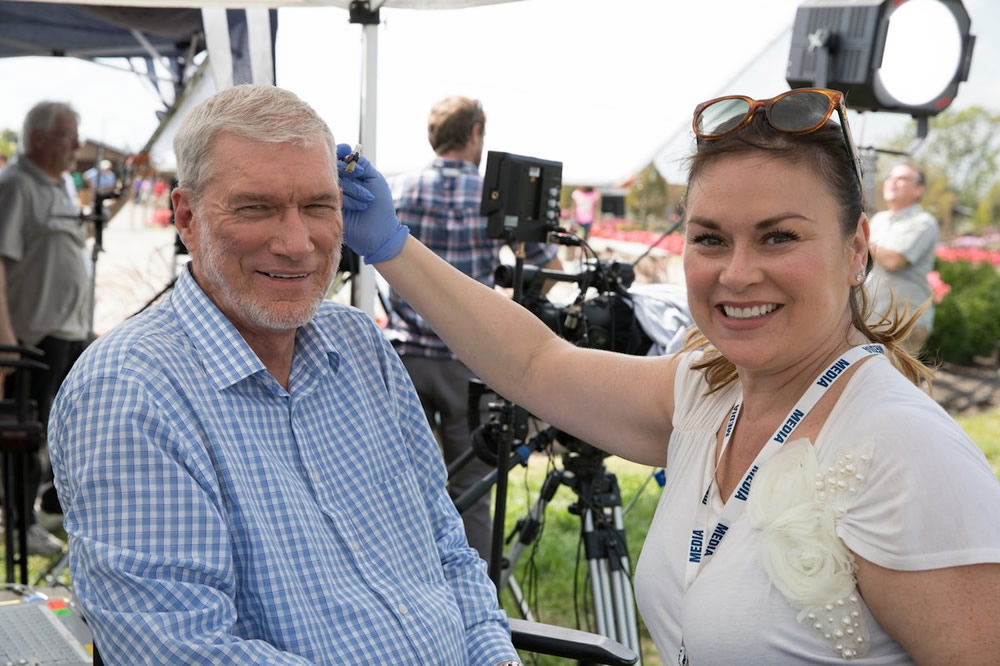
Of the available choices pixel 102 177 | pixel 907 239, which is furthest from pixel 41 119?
pixel 907 239

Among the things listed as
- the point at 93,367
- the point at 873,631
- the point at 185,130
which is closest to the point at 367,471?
the point at 93,367

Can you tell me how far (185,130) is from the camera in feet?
6.13

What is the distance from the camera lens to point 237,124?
182 cm

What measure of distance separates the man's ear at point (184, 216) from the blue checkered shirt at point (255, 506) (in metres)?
0.09

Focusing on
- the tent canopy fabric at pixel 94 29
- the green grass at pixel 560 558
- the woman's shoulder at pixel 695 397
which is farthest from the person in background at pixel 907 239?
the woman's shoulder at pixel 695 397

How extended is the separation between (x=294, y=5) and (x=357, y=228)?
159 cm

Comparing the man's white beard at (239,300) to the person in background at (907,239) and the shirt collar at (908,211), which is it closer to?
the person in background at (907,239)

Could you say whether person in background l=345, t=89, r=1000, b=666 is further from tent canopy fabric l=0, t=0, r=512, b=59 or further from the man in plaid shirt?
tent canopy fabric l=0, t=0, r=512, b=59

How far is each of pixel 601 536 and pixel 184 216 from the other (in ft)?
5.61

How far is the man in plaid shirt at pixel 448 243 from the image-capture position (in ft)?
13.7

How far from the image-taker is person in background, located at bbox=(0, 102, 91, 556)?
191 inches

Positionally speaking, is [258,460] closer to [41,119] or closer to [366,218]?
[366,218]

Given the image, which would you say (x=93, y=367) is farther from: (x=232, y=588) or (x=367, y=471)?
(x=367, y=471)

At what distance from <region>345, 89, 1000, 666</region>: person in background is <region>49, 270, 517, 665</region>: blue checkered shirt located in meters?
0.47
